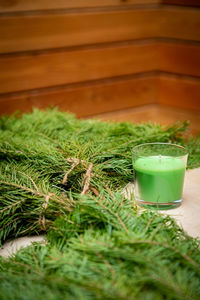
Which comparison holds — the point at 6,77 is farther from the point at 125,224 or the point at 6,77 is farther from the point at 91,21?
the point at 125,224

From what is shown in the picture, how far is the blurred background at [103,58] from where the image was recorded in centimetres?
158

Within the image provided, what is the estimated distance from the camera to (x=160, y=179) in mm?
684

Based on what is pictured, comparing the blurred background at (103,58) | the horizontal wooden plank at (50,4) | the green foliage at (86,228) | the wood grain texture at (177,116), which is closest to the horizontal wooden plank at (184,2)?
the blurred background at (103,58)

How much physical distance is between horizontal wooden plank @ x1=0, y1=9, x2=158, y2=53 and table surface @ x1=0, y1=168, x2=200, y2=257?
3.30ft

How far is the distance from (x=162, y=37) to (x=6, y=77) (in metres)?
0.83

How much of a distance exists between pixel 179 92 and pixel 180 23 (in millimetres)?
331

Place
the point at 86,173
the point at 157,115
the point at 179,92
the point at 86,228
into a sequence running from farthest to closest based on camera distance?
the point at 157,115 → the point at 179,92 → the point at 86,173 → the point at 86,228

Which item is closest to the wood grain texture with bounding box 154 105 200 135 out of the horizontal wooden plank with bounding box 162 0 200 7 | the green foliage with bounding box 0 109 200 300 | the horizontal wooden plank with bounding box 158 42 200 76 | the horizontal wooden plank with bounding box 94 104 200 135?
the horizontal wooden plank with bounding box 94 104 200 135

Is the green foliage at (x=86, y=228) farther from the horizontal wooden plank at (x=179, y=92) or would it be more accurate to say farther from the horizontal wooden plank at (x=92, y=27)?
the horizontal wooden plank at (x=179, y=92)

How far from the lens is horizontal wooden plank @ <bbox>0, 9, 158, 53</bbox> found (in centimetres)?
154

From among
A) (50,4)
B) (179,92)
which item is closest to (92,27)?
(50,4)

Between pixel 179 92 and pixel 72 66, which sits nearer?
pixel 72 66

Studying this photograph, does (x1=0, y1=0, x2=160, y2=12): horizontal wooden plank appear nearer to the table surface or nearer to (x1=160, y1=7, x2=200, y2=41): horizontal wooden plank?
(x1=160, y1=7, x2=200, y2=41): horizontal wooden plank

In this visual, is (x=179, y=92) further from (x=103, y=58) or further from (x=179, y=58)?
(x=103, y=58)
